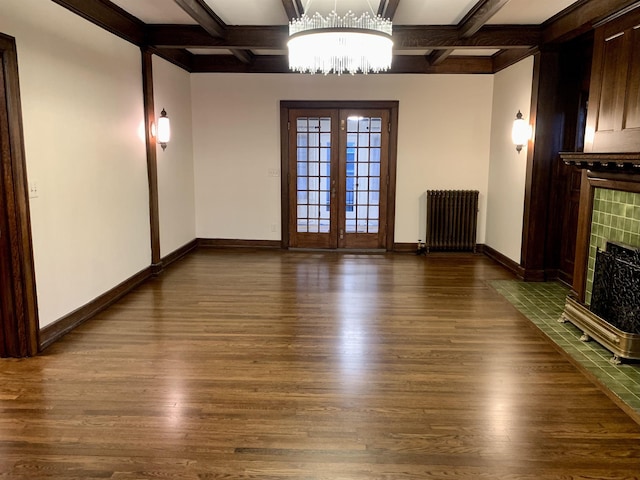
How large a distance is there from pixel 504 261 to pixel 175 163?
4.89 m

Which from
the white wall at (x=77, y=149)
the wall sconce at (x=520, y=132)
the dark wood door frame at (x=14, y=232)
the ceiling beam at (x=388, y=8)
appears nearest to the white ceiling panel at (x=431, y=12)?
the ceiling beam at (x=388, y=8)

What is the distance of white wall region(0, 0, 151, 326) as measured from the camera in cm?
385

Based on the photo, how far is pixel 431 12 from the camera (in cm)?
513

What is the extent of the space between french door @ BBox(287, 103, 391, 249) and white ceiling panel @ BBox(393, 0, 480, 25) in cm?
225

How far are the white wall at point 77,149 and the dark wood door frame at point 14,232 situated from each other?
134 millimetres

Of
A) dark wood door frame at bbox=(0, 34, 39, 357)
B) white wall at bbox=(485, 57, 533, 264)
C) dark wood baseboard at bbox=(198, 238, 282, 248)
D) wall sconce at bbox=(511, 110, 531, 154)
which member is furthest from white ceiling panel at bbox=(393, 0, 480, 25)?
dark wood baseboard at bbox=(198, 238, 282, 248)

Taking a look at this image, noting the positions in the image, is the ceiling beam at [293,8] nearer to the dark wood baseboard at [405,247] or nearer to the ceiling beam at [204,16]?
the ceiling beam at [204,16]

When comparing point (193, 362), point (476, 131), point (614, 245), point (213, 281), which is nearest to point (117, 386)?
point (193, 362)

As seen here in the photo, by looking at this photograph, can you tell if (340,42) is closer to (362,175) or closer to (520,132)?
(520,132)

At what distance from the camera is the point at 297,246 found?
8148 millimetres

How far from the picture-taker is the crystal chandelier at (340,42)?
12.0ft

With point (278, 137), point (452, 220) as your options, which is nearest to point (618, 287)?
point (452, 220)

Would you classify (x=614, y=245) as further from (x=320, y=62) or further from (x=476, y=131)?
(x=476, y=131)

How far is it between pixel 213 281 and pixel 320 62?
318cm
